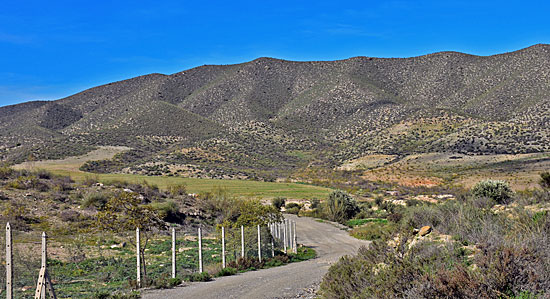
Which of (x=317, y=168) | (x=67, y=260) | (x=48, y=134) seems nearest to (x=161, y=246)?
(x=67, y=260)

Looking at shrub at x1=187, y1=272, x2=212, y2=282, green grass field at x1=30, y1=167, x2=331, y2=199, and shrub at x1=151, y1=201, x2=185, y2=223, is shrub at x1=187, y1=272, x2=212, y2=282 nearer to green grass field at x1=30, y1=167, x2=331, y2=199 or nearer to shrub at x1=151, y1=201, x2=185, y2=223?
shrub at x1=151, y1=201, x2=185, y2=223

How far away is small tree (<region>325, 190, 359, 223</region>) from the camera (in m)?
42.1

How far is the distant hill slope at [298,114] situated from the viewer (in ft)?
260

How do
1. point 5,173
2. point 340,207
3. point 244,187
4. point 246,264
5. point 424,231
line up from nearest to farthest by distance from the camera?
point 424,231 → point 246,264 → point 5,173 → point 340,207 → point 244,187

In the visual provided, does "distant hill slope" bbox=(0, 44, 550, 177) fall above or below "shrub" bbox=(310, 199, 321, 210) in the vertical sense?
above

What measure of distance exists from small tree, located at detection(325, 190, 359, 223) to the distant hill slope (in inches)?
1281

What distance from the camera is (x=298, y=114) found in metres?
106

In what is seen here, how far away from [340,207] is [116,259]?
2605 cm

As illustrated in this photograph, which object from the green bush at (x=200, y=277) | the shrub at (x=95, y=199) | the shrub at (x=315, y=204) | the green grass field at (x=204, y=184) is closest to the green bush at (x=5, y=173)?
the shrub at (x=95, y=199)

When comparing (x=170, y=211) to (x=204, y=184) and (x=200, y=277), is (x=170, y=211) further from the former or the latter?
(x=204, y=184)

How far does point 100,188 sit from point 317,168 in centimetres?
4837

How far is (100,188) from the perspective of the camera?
3656 cm

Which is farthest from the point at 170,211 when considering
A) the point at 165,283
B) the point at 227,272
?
the point at 165,283


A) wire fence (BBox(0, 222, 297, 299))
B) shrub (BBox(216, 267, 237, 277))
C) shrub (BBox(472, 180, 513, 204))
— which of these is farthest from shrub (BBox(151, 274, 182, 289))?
shrub (BBox(472, 180, 513, 204))
